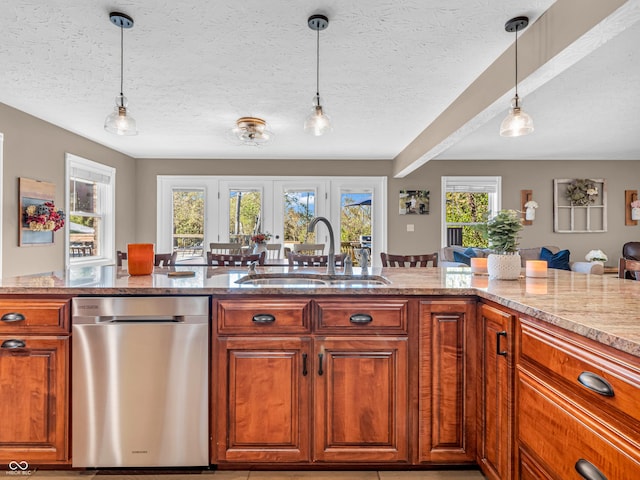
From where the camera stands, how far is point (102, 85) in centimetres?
320

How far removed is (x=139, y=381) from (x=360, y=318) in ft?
3.28

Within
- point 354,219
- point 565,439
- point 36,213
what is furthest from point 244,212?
point 565,439

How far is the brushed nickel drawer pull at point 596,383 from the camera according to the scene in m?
0.92

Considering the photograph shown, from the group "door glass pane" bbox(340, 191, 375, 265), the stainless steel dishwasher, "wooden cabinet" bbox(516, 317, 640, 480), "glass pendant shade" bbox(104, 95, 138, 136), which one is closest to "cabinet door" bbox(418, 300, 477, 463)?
"wooden cabinet" bbox(516, 317, 640, 480)

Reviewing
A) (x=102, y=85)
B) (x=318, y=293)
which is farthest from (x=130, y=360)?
(x=102, y=85)

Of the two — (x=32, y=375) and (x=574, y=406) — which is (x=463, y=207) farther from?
(x=32, y=375)

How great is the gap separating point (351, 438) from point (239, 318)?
28.4 inches

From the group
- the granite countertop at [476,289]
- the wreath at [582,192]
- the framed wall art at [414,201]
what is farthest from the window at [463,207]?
the granite countertop at [476,289]

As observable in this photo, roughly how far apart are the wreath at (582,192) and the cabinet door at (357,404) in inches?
239

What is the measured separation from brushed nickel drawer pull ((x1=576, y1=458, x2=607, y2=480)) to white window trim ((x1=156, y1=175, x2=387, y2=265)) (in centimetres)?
539

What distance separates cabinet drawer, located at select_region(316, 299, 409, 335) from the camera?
1.69 metres

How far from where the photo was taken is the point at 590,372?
3.23 ft

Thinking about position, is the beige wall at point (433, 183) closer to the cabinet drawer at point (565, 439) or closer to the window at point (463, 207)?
the window at point (463, 207)

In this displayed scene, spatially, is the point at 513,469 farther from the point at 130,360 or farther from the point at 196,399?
the point at 130,360
